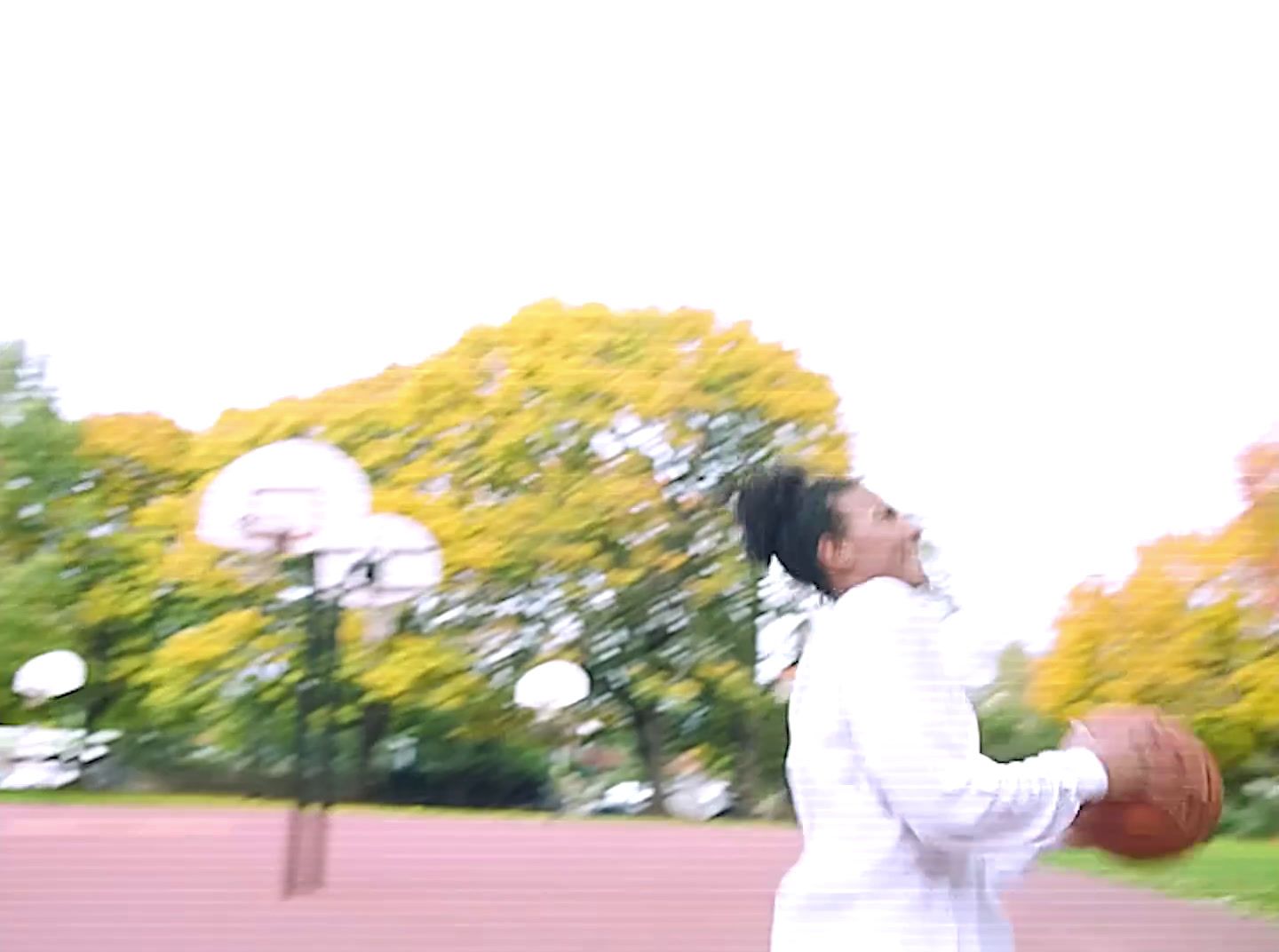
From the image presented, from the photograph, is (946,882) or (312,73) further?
(312,73)

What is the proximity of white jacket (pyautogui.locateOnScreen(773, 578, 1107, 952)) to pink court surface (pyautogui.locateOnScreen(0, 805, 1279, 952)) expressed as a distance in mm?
103

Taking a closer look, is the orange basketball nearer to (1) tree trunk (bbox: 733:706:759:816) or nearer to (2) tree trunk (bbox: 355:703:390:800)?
(1) tree trunk (bbox: 733:706:759:816)

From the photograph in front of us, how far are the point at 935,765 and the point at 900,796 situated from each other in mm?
45

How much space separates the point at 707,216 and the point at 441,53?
1.22 ft

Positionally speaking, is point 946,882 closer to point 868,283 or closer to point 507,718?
point 507,718

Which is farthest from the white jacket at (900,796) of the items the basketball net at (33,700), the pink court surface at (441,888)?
the basketball net at (33,700)

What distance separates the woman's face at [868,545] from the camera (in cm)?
153

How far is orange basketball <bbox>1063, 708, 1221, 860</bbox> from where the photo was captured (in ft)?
4.82

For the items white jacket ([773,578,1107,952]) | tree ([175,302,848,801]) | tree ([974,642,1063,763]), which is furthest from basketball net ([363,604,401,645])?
tree ([974,642,1063,763])

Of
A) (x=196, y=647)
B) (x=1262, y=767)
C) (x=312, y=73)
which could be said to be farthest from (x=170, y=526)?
(x=1262, y=767)

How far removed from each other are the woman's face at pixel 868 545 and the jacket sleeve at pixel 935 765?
0.11 meters

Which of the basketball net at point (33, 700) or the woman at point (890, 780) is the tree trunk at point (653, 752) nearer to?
the woman at point (890, 780)

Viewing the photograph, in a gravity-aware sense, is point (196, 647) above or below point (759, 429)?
below

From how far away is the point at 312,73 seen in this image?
5.53 ft
